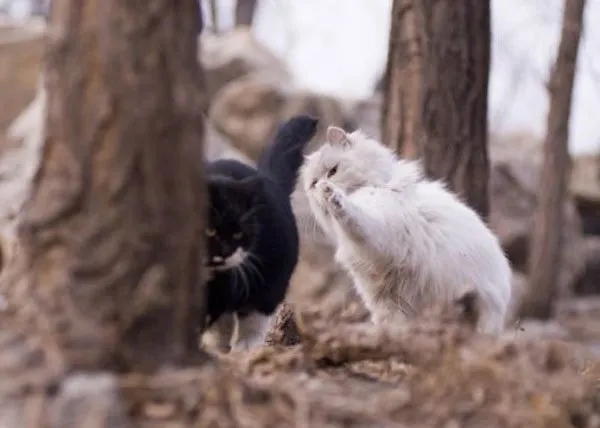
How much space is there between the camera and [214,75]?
1246 cm

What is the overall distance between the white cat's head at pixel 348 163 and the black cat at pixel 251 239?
0.57ft

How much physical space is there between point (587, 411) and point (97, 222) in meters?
1.17

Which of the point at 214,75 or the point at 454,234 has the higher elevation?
the point at 454,234

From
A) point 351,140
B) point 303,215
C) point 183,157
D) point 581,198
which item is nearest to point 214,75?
point 581,198

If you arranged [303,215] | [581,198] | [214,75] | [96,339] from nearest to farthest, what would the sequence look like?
[96,339] < [303,215] < [214,75] < [581,198]

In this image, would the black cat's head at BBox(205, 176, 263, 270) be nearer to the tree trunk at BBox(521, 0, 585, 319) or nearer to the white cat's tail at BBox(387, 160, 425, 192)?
the white cat's tail at BBox(387, 160, 425, 192)

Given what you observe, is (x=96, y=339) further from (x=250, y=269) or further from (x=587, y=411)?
(x=250, y=269)

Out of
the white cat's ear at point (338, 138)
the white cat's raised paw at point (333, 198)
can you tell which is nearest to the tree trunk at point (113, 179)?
the white cat's raised paw at point (333, 198)

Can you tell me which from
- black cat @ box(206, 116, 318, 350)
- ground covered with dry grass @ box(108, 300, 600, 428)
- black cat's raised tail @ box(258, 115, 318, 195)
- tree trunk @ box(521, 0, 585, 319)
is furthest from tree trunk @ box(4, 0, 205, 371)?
tree trunk @ box(521, 0, 585, 319)

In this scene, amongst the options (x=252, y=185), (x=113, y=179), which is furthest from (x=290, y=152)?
(x=113, y=179)

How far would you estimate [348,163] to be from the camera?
13.6ft

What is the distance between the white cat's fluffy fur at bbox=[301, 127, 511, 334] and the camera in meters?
3.79

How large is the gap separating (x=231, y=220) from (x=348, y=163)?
0.68 meters

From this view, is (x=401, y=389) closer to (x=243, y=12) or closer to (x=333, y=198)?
(x=333, y=198)
